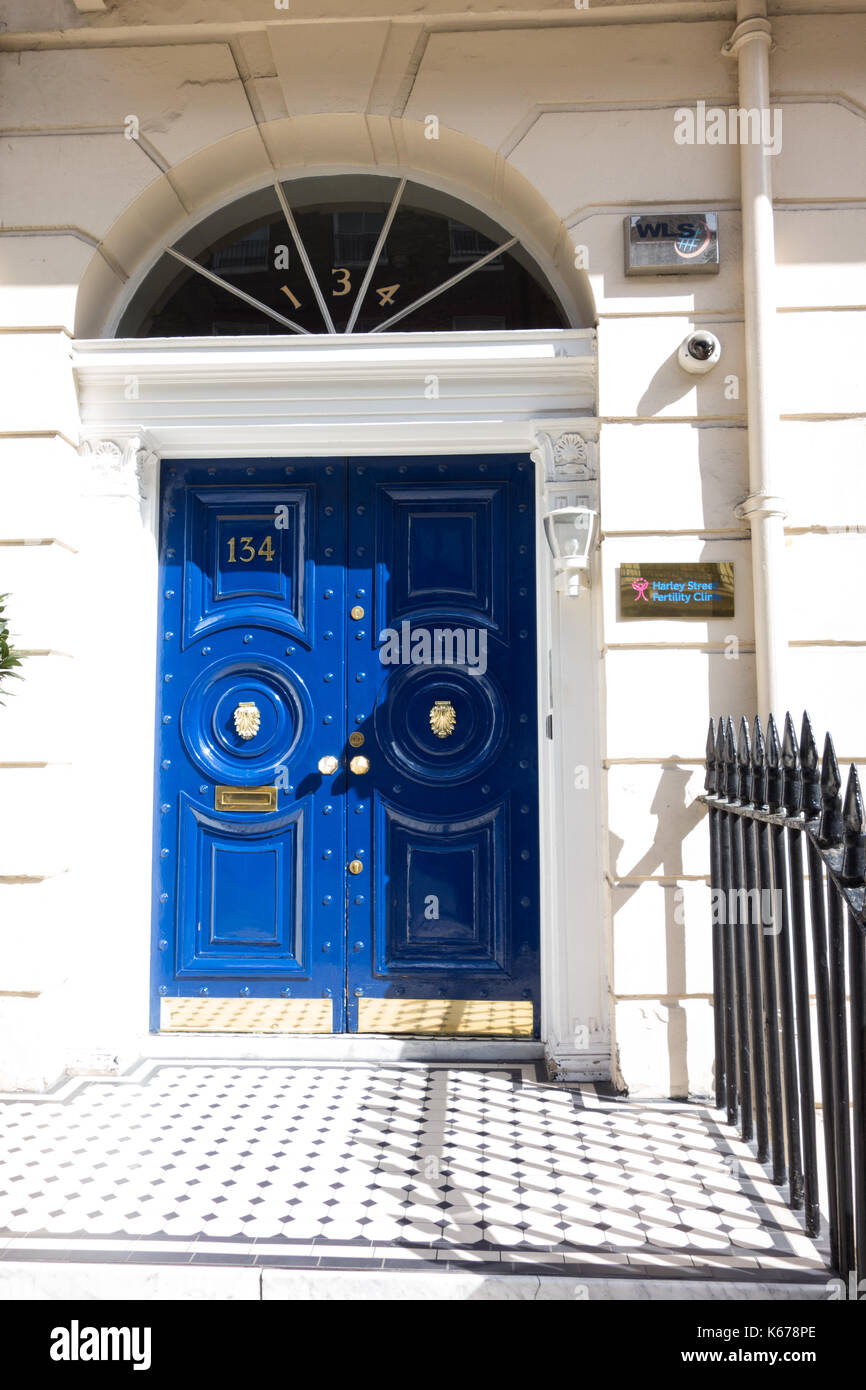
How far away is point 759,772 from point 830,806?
64cm

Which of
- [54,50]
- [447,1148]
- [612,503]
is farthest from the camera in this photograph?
[54,50]

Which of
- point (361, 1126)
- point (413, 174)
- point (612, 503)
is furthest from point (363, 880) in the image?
point (413, 174)

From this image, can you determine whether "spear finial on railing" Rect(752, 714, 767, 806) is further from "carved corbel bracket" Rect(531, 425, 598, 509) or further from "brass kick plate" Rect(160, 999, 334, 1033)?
"brass kick plate" Rect(160, 999, 334, 1033)

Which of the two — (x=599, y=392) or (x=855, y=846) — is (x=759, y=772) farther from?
(x=599, y=392)

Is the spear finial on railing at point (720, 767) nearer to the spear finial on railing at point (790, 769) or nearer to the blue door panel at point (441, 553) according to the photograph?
the spear finial on railing at point (790, 769)

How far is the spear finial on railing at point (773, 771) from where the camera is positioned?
2844 mm

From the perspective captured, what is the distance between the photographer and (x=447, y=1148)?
10.7ft

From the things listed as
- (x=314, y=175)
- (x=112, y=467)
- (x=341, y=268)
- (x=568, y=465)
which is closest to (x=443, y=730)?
(x=568, y=465)

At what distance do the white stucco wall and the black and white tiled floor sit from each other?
1.46 feet

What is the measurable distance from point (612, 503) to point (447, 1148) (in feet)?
8.31

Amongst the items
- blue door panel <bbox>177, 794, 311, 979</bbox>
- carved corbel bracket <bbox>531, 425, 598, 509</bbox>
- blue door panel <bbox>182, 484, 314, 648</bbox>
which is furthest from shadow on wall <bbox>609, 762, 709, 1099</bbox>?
blue door panel <bbox>182, 484, 314, 648</bbox>

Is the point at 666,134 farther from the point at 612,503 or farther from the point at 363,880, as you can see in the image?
the point at 363,880

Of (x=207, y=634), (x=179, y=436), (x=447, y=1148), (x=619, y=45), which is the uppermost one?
(x=619, y=45)

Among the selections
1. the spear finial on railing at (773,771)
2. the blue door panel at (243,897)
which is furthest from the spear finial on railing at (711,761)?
the blue door panel at (243,897)
